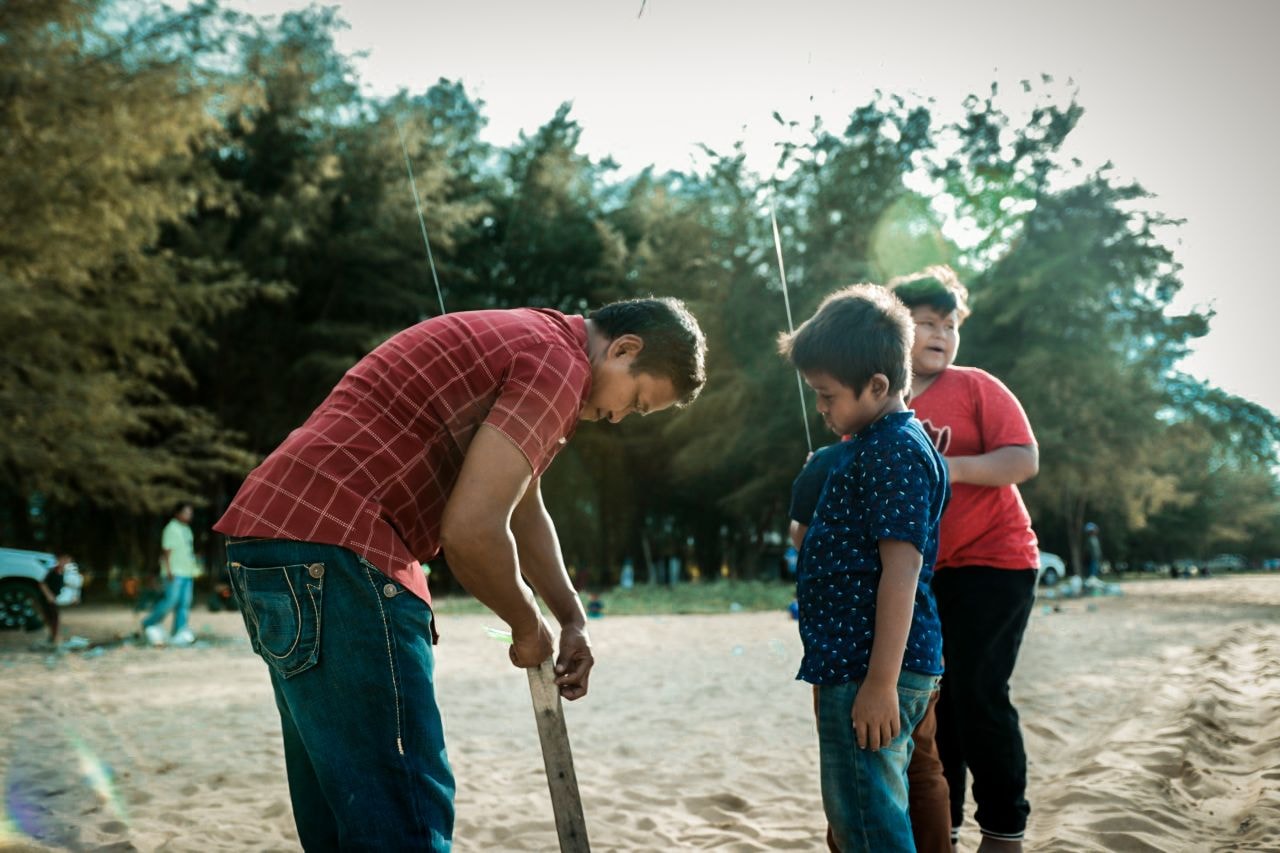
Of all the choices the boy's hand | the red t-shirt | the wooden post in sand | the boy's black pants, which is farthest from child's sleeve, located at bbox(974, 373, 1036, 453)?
the wooden post in sand

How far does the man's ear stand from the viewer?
81.0 inches

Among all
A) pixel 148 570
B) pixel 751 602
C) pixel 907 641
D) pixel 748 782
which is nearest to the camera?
pixel 907 641

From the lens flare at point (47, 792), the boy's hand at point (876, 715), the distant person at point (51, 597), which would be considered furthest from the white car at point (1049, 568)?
the boy's hand at point (876, 715)

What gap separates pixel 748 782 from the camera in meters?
4.77

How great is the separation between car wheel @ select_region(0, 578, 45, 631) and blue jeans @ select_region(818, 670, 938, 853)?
11.4 metres

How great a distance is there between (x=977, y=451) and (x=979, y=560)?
331 millimetres

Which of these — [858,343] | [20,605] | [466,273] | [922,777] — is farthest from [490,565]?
[466,273]

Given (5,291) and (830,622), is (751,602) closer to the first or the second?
(5,291)

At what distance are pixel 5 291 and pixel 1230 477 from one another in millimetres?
45282

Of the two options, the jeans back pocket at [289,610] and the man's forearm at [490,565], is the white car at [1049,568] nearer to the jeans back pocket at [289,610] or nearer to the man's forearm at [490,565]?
the man's forearm at [490,565]

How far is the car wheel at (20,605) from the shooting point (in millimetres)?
11180

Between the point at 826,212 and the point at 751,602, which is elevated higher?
the point at 826,212

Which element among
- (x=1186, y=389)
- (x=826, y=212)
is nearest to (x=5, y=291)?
(x=826, y=212)

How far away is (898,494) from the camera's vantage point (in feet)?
7.23
